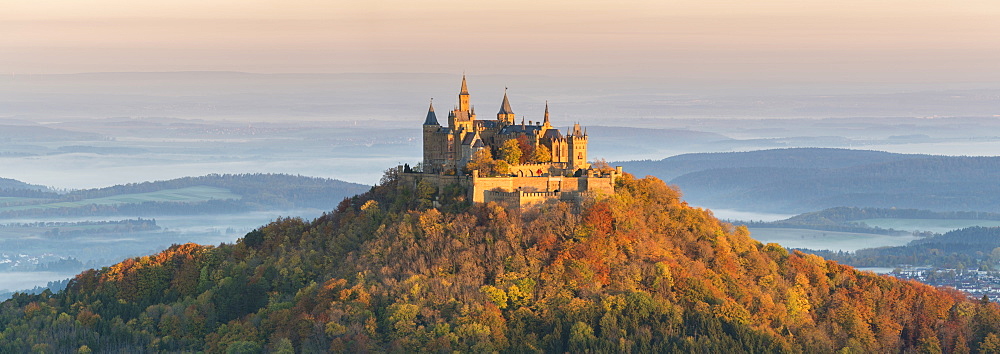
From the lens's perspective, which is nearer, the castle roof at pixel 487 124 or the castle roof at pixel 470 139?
the castle roof at pixel 470 139

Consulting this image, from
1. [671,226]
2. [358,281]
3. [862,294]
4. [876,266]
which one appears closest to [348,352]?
[358,281]

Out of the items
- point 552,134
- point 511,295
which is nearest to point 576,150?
point 552,134

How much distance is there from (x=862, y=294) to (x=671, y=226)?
1211 cm

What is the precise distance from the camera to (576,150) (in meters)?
101

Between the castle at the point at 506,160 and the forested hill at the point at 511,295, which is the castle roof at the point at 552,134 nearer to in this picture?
the castle at the point at 506,160

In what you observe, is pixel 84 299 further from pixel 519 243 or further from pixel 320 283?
pixel 519 243

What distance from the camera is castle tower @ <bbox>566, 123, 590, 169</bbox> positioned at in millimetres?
100875

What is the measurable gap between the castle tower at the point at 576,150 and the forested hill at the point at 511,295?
296 centimetres

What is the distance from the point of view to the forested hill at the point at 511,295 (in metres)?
88.6

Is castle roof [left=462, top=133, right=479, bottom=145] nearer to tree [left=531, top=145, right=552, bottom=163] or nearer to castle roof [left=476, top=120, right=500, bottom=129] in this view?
castle roof [left=476, top=120, right=500, bottom=129]

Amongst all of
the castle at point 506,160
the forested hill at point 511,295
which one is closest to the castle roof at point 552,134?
the castle at point 506,160

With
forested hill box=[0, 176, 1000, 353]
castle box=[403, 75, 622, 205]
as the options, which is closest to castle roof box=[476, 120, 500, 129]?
castle box=[403, 75, 622, 205]

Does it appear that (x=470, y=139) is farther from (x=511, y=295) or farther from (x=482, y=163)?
(x=511, y=295)

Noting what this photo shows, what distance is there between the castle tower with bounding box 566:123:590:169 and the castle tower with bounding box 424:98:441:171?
8.78 meters
